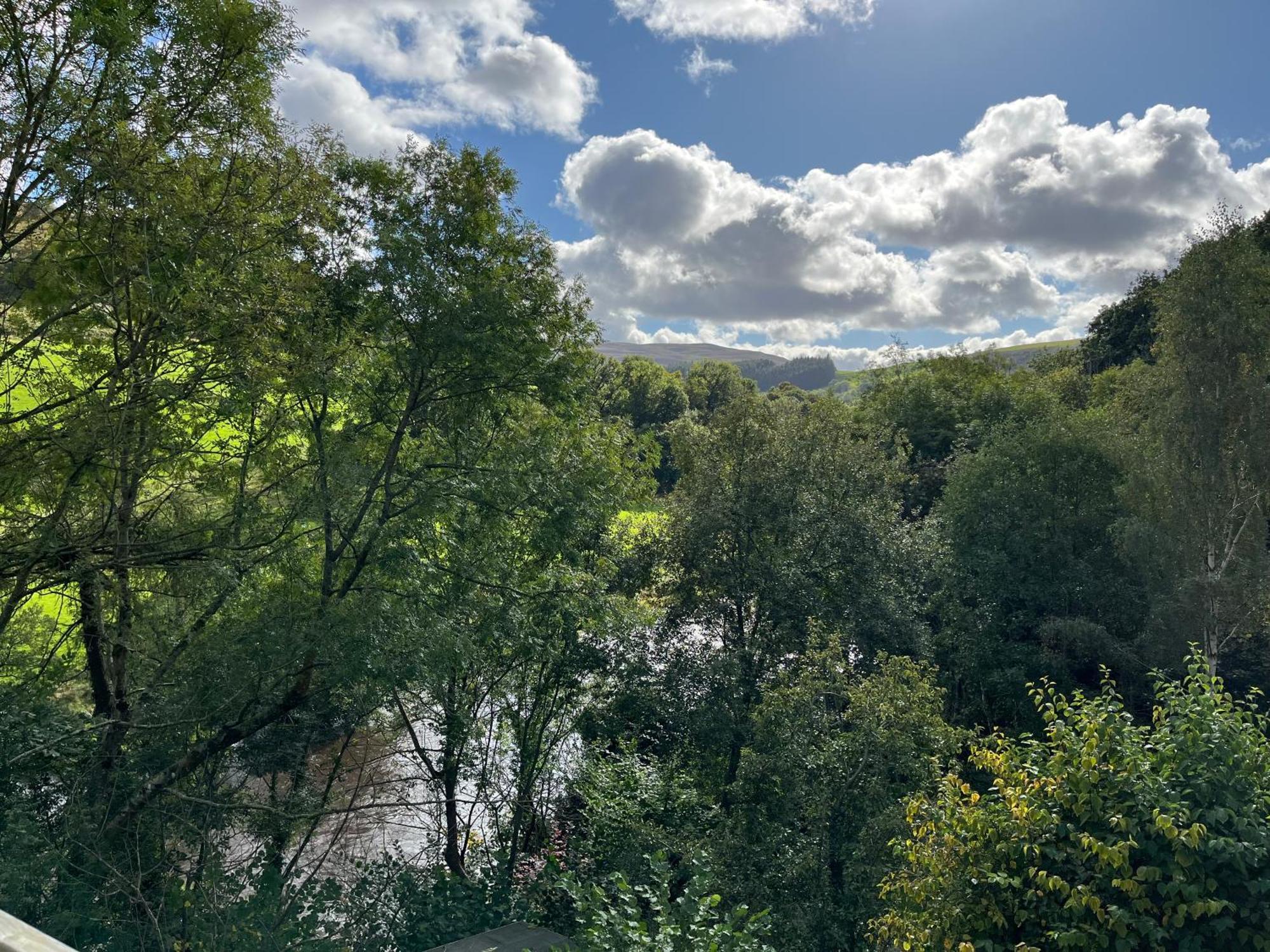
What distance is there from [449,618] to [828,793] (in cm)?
529

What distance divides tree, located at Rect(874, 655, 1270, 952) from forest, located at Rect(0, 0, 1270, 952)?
38mm

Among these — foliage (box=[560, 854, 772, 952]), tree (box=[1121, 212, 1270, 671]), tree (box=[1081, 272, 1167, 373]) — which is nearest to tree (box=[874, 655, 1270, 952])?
foliage (box=[560, 854, 772, 952])

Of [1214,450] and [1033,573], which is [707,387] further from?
[1214,450]

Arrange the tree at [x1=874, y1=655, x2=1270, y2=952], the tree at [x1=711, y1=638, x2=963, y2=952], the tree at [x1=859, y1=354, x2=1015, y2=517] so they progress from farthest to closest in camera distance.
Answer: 1. the tree at [x1=859, y1=354, x2=1015, y2=517]
2. the tree at [x1=711, y1=638, x2=963, y2=952]
3. the tree at [x1=874, y1=655, x2=1270, y2=952]

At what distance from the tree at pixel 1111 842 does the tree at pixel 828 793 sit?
8.64ft

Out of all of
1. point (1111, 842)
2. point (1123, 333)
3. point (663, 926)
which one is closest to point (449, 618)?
point (663, 926)

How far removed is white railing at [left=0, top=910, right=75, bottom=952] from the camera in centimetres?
132

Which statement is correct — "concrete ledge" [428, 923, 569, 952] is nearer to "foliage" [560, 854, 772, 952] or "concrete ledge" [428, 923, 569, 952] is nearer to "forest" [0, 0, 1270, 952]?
"forest" [0, 0, 1270, 952]

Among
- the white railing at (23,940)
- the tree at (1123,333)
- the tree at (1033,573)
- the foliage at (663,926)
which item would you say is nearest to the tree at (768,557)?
the tree at (1033,573)

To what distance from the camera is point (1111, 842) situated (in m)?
5.18

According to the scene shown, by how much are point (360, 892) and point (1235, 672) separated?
66.3ft

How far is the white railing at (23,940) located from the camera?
4.34 ft

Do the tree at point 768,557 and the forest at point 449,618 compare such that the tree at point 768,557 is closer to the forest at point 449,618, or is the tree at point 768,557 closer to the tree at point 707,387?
the forest at point 449,618

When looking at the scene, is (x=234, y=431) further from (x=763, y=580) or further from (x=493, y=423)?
(x=763, y=580)
